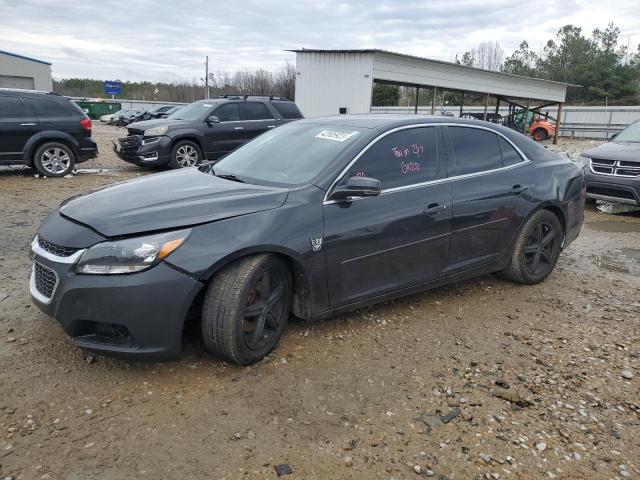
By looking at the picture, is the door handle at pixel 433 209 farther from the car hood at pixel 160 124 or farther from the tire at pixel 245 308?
the car hood at pixel 160 124

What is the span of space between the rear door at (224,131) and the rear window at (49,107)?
2773 mm

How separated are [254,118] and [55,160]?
437cm

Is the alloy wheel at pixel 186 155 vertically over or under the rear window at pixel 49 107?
under

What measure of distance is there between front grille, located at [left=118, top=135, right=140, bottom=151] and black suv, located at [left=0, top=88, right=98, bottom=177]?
676mm

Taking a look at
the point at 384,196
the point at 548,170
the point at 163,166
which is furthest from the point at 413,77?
the point at 384,196

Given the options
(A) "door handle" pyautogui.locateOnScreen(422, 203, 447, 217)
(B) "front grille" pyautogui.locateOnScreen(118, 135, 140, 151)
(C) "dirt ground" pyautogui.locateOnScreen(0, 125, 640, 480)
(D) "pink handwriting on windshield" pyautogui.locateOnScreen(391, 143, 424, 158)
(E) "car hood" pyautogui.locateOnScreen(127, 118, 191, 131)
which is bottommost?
(C) "dirt ground" pyautogui.locateOnScreen(0, 125, 640, 480)

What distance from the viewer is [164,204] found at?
10.8 ft

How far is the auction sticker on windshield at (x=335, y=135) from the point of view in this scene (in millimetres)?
3998

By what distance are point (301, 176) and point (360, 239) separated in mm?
623

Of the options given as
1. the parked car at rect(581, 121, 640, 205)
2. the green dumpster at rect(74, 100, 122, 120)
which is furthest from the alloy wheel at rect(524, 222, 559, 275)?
the green dumpster at rect(74, 100, 122, 120)

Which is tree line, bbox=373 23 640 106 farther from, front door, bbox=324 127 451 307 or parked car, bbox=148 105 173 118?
front door, bbox=324 127 451 307

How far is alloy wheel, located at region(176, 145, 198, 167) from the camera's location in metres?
11.5

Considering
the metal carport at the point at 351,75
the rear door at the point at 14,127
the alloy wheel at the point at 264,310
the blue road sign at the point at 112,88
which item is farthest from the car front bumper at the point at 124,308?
the blue road sign at the point at 112,88

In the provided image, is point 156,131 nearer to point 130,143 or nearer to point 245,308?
point 130,143
